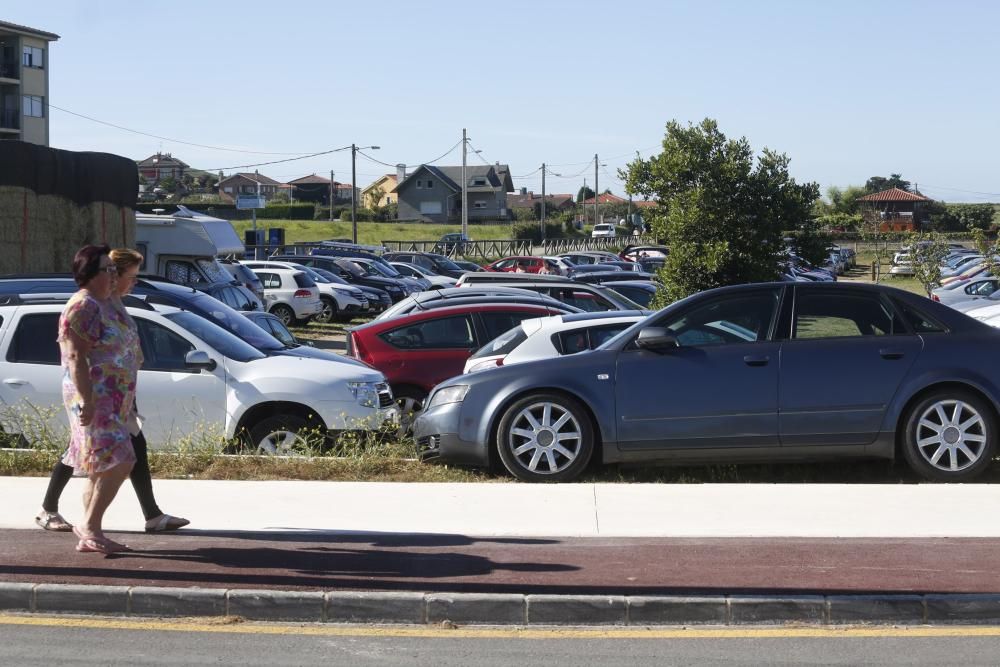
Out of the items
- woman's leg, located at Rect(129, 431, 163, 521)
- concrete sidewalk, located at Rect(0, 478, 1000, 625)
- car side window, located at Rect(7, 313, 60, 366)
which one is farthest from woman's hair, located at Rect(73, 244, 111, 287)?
car side window, located at Rect(7, 313, 60, 366)

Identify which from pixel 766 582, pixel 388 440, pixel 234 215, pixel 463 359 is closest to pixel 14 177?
pixel 463 359

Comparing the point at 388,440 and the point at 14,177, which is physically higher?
the point at 14,177

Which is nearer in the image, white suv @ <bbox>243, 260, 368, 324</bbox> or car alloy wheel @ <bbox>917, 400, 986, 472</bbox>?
car alloy wheel @ <bbox>917, 400, 986, 472</bbox>

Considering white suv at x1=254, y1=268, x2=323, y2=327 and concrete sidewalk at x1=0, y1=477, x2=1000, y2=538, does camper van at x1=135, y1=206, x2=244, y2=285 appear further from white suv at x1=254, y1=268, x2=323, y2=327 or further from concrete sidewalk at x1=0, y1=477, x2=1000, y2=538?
concrete sidewalk at x1=0, y1=477, x2=1000, y2=538

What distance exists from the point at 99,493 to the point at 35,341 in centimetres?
434

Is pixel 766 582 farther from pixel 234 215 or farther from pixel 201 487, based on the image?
pixel 234 215

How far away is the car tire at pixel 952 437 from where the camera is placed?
923cm

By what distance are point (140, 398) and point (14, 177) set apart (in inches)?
420

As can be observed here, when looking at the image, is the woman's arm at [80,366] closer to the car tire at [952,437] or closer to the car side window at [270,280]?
the car tire at [952,437]

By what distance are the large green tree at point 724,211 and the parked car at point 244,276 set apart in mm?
10954

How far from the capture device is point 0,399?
34.5ft

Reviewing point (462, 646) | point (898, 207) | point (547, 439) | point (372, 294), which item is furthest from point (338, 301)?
point (898, 207)

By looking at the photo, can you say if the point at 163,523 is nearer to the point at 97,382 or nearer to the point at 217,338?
the point at 97,382

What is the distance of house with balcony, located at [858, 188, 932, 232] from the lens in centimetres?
9319
